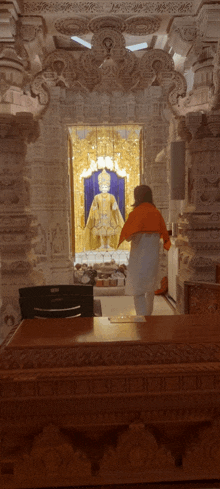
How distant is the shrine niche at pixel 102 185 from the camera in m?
7.86

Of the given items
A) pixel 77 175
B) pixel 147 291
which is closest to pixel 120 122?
pixel 77 175

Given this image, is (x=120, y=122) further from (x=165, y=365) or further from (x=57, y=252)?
(x=165, y=365)

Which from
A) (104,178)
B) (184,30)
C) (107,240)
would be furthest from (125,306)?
(184,30)

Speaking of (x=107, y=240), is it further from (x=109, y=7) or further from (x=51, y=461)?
(x=51, y=461)

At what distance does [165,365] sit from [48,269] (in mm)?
5650

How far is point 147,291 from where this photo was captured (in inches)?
134

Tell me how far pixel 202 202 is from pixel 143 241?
108 centimetres

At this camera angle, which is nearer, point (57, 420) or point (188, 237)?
point (57, 420)

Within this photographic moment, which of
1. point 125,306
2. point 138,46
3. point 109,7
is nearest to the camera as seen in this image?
point 109,7

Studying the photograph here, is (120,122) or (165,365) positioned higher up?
(120,122)

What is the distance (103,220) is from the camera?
324 inches

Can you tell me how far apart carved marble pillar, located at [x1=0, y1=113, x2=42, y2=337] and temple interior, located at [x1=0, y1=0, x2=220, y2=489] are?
2cm

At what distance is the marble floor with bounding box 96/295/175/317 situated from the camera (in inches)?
207

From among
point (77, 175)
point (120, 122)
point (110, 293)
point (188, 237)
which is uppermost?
point (120, 122)
